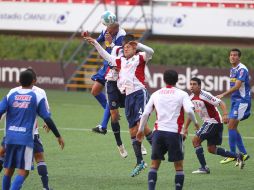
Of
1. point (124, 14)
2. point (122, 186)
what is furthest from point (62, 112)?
point (122, 186)

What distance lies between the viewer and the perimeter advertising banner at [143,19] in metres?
35.2

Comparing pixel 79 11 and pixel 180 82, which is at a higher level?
pixel 79 11

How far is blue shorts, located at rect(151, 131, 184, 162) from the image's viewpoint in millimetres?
13328

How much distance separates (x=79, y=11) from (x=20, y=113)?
25384 mm

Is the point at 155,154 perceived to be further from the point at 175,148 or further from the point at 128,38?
the point at 128,38

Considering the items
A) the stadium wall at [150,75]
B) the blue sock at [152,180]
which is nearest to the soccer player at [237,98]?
the blue sock at [152,180]

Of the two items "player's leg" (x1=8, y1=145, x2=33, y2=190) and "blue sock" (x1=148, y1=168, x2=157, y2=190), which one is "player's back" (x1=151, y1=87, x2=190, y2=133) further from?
"player's leg" (x1=8, y1=145, x2=33, y2=190)

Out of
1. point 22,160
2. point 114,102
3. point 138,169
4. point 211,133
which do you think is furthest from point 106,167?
point 22,160

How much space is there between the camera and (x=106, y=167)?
17328mm

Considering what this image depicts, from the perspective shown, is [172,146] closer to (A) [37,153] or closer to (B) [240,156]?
(A) [37,153]

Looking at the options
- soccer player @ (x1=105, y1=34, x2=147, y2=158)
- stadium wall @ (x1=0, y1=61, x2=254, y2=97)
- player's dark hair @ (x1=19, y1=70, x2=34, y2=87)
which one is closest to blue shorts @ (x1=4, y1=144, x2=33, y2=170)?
player's dark hair @ (x1=19, y1=70, x2=34, y2=87)

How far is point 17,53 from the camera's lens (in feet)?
127

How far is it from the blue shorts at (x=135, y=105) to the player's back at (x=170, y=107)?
3236mm

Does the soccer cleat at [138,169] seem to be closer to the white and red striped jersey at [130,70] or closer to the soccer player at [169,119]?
the white and red striped jersey at [130,70]
